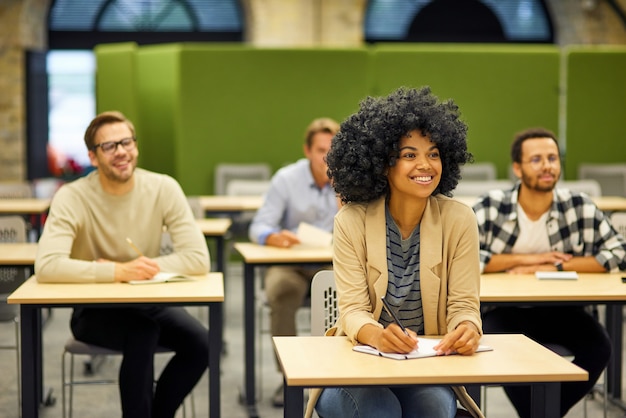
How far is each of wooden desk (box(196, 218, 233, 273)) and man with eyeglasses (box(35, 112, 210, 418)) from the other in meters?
1.32

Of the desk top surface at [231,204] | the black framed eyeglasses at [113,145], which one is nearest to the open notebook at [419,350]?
the black framed eyeglasses at [113,145]

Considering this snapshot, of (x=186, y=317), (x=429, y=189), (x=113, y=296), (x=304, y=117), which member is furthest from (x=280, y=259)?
(x=304, y=117)

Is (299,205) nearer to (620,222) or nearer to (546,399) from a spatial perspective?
(620,222)

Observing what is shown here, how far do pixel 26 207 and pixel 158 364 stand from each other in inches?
76.7

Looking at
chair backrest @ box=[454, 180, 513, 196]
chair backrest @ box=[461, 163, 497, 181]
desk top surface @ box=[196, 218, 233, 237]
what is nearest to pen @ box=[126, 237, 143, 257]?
desk top surface @ box=[196, 218, 233, 237]

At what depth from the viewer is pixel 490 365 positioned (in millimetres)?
2531

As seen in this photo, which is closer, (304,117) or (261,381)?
(261,381)

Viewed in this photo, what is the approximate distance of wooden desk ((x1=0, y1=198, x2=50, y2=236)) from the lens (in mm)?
6668

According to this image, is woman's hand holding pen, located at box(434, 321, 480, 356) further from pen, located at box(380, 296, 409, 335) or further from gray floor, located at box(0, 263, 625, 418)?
gray floor, located at box(0, 263, 625, 418)

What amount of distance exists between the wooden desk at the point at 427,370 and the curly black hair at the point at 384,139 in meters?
0.52

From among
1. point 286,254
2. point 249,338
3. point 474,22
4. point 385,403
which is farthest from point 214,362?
point 474,22

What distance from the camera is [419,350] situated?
105 inches

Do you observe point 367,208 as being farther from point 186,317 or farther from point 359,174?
point 186,317

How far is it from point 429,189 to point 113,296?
1.32 meters
